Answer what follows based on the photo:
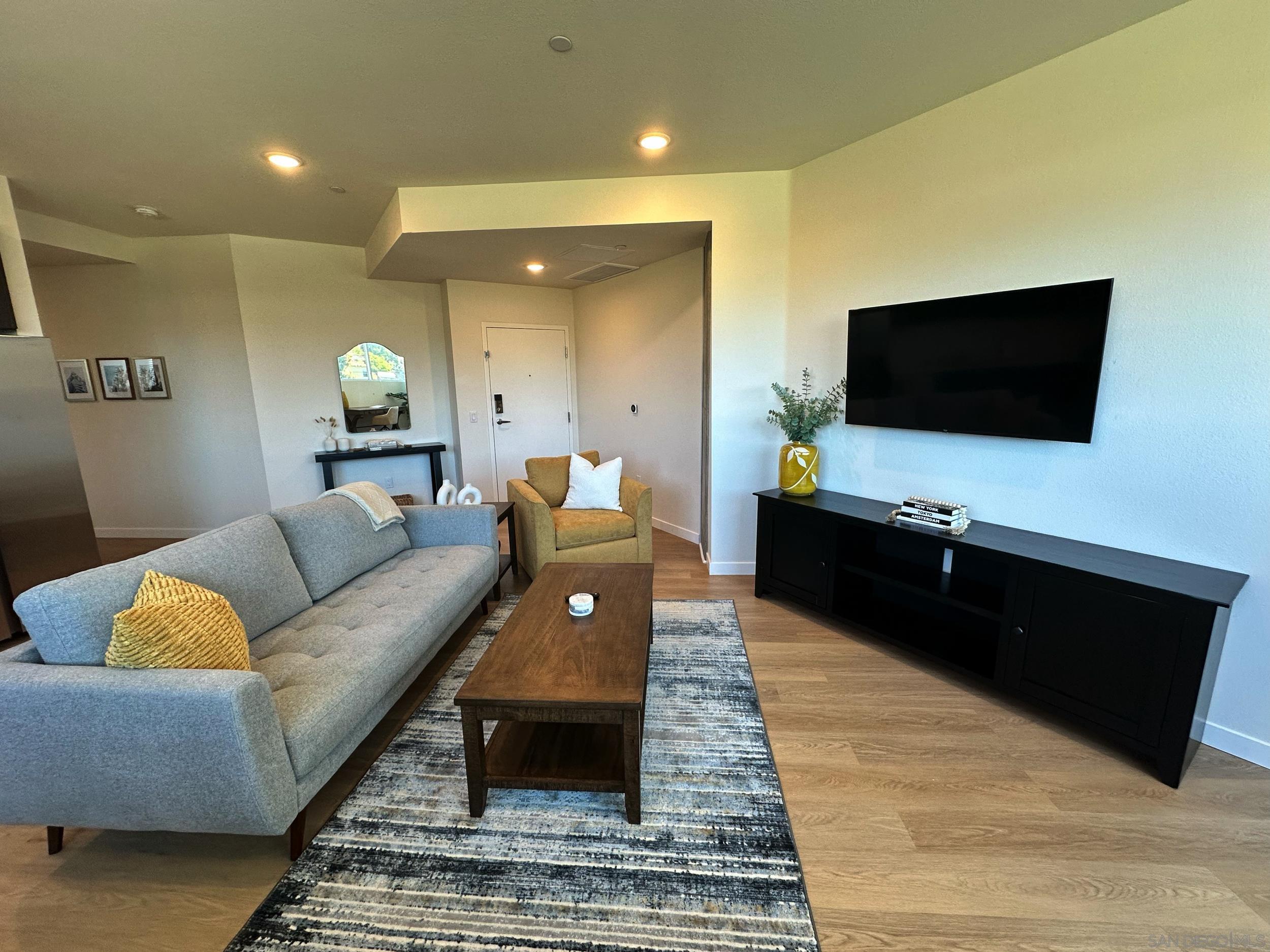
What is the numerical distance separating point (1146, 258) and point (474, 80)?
276 cm

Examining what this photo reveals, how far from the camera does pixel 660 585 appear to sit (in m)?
3.37

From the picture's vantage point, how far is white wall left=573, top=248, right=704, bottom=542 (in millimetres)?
4082

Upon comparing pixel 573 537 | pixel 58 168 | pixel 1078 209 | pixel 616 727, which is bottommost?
pixel 616 727

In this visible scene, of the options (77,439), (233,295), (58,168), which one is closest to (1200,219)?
(58,168)

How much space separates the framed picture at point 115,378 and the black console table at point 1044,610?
5664 millimetres

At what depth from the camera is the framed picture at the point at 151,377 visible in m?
4.37

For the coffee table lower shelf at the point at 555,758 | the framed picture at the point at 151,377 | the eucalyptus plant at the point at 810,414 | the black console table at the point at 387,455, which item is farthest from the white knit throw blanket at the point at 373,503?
the framed picture at the point at 151,377

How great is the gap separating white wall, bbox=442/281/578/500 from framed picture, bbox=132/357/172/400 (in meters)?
2.43

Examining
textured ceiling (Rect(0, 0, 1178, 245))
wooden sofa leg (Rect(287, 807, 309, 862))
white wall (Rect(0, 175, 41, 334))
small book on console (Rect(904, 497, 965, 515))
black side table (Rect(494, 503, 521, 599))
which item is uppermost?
textured ceiling (Rect(0, 0, 1178, 245))

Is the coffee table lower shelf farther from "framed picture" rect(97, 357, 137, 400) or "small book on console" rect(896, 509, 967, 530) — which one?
"framed picture" rect(97, 357, 137, 400)

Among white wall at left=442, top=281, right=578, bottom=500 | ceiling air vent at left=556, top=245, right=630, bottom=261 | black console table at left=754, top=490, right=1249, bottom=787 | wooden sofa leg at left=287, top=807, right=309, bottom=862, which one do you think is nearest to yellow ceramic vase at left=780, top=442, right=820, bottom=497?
black console table at left=754, top=490, right=1249, bottom=787

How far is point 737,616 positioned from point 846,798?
4.20 feet

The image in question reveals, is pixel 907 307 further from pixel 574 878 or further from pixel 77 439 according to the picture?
pixel 77 439

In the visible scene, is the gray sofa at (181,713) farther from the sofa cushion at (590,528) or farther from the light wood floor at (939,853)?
the sofa cushion at (590,528)
